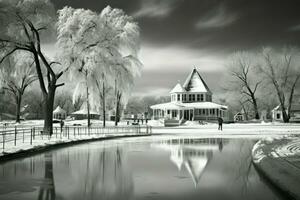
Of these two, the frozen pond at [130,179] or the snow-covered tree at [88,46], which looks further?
the snow-covered tree at [88,46]

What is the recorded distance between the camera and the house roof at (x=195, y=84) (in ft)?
251

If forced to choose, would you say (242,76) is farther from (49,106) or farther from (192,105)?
(49,106)

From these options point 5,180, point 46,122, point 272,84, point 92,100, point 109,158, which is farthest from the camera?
point 272,84

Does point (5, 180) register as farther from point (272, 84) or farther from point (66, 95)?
point (66, 95)

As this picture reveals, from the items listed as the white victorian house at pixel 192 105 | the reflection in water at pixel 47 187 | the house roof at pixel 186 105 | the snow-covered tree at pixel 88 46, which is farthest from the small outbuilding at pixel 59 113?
the reflection in water at pixel 47 187

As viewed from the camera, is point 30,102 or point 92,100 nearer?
point 92,100

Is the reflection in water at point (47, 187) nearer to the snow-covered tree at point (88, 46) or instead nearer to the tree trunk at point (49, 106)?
the snow-covered tree at point (88, 46)

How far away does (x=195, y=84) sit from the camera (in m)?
78.2

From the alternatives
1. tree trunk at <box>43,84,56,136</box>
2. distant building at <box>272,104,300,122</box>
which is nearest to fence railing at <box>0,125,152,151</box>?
tree trunk at <box>43,84,56,136</box>

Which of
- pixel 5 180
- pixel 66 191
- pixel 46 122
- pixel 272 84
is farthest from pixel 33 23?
pixel 272 84

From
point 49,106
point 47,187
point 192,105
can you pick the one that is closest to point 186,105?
point 192,105

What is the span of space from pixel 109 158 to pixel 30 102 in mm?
113990

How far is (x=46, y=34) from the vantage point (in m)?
29.5

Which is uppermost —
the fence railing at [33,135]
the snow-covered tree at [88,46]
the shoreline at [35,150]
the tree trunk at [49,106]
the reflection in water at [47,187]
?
the snow-covered tree at [88,46]
